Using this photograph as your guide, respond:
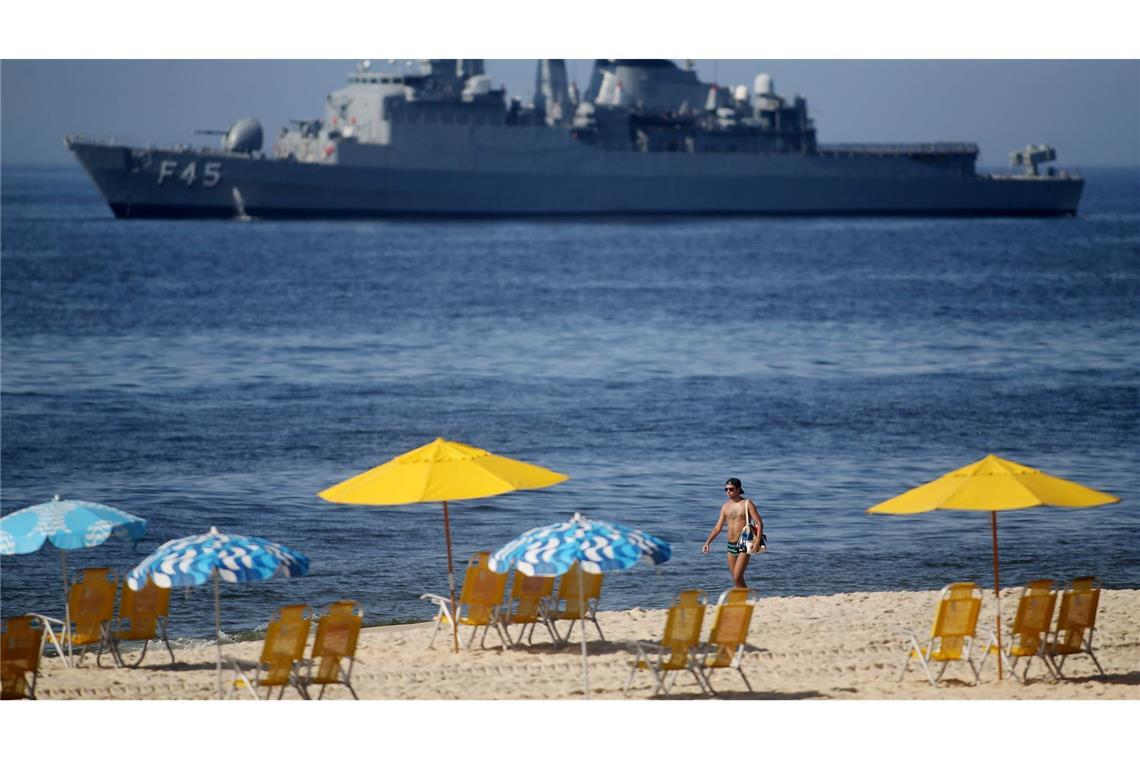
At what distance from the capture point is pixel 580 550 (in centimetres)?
755

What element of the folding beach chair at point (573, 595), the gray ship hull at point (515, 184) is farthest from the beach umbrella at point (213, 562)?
the gray ship hull at point (515, 184)

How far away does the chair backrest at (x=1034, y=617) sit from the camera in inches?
312

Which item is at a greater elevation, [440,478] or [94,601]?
[440,478]

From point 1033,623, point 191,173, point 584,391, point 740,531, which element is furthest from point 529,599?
point 191,173

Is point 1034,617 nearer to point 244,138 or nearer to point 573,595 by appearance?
point 573,595

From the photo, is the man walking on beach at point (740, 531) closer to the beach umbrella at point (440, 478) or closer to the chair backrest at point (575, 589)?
the chair backrest at point (575, 589)

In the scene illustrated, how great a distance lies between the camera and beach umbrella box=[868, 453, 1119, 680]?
7785mm

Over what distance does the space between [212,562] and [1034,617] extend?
161 inches

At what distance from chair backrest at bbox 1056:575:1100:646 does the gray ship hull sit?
5291 cm

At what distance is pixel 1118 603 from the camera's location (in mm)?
10609

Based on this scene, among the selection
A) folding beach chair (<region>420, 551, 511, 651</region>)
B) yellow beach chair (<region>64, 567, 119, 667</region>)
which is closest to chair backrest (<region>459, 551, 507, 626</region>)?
folding beach chair (<region>420, 551, 511, 651</region>)

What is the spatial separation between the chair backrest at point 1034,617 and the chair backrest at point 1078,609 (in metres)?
0.06

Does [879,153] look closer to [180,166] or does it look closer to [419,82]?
[419,82]

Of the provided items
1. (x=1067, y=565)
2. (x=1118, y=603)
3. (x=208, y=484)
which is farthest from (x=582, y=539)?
(x=208, y=484)
